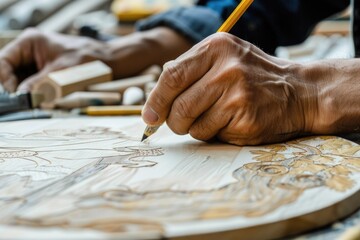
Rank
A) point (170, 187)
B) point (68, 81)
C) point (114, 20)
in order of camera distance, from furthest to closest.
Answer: point (114, 20) → point (68, 81) → point (170, 187)

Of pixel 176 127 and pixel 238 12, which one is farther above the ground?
pixel 238 12

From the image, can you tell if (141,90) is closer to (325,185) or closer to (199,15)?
(199,15)

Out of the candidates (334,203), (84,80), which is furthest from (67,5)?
(334,203)

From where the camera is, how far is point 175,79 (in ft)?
2.88

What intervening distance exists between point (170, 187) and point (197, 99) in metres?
0.26

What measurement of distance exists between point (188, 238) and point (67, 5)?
2939mm

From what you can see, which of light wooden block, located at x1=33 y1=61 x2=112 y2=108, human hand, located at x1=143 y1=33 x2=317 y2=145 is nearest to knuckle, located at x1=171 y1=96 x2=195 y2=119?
human hand, located at x1=143 y1=33 x2=317 y2=145

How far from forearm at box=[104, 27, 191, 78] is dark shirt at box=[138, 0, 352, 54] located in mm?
35

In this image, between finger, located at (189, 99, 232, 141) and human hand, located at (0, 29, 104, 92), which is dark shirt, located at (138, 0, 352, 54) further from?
finger, located at (189, 99, 232, 141)

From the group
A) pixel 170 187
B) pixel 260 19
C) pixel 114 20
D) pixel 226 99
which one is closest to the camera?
pixel 170 187

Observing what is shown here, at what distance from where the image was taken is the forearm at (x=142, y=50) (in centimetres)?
163

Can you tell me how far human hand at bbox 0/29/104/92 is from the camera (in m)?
1.55

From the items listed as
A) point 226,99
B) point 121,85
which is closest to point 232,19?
point 226,99

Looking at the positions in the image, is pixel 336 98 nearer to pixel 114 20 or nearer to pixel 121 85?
pixel 121 85
